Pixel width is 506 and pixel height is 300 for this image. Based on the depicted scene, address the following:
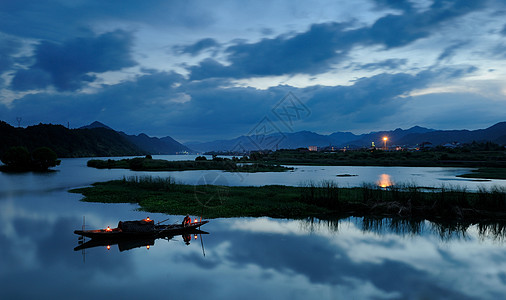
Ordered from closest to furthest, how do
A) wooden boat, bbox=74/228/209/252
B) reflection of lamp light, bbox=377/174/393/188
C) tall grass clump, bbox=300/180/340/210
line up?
wooden boat, bbox=74/228/209/252 → tall grass clump, bbox=300/180/340/210 → reflection of lamp light, bbox=377/174/393/188

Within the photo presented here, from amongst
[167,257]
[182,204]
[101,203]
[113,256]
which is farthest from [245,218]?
[101,203]

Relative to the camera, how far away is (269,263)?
13453mm

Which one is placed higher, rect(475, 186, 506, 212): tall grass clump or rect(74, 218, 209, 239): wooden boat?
rect(475, 186, 506, 212): tall grass clump

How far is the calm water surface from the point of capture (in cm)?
1102

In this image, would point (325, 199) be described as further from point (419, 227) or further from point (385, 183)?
point (385, 183)

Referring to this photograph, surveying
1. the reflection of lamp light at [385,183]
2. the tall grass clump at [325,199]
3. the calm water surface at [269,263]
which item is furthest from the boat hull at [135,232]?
the reflection of lamp light at [385,183]

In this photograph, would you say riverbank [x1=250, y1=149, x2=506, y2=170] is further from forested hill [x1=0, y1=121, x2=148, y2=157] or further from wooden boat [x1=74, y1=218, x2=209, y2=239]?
forested hill [x1=0, y1=121, x2=148, y2=157]

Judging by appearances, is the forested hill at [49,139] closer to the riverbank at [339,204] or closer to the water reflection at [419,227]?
the riverbank at [339,204]

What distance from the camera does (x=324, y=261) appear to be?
45.5 ft

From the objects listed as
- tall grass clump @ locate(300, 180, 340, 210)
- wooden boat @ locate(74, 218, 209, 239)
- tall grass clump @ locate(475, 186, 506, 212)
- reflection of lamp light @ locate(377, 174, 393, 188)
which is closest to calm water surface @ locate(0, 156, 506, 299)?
wooden boat @ locate(74, 218, 209, 239)

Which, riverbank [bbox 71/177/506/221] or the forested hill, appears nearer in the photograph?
riverbank [bbox 71/177/506/221]

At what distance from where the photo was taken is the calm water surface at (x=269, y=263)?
11.0 meters

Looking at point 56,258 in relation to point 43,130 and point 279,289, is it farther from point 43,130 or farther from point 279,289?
point 43,130

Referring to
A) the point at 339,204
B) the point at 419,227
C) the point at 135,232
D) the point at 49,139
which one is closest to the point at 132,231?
the point at 135,232
